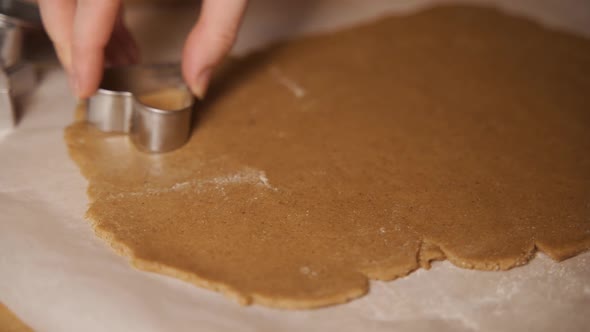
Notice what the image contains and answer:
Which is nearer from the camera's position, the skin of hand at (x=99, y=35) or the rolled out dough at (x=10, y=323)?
the rolled out dough at (x=10, y=323)

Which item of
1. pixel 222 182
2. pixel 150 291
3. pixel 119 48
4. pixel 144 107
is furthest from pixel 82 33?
pixel 150 291

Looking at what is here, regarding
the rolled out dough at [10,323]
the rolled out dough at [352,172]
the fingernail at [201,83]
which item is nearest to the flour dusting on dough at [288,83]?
the rolled out dough at [352,172]

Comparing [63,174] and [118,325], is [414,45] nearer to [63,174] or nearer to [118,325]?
[63,174]

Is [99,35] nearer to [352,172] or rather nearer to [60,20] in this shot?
[60,20]

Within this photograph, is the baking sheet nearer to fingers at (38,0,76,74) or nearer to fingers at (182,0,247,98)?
fingers at (38,0,76,74)

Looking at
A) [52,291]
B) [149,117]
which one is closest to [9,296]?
[52,291]

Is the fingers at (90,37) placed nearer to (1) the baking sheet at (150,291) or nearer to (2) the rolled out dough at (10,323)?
(1) the baking sheet at (150,291)
